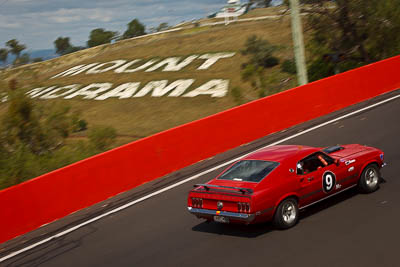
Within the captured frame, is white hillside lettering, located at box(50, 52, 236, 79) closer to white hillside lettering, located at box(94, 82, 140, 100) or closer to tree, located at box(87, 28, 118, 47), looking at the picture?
white hillside lettering, located at box(94, 82, 140, 100)

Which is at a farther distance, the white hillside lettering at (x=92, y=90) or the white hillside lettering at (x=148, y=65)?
the white hillside lettering at (x=148, y=65)

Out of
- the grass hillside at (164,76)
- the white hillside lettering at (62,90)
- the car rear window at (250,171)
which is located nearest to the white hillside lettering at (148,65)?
the grass hillside at (164,76)

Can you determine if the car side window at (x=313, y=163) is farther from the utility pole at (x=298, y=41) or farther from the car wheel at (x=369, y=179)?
the utility pole at (x=298, y=41)

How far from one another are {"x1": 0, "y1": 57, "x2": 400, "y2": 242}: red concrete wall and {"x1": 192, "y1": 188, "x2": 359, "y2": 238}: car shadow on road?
415cm

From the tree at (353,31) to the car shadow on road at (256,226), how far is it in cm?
2214

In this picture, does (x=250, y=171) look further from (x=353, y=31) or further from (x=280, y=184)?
(x=353, y=31)

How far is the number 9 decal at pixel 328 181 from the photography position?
9.88 metres

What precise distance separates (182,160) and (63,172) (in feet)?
12.8

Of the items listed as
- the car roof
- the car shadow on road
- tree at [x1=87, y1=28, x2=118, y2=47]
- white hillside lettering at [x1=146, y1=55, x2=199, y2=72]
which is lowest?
the car shadow on road

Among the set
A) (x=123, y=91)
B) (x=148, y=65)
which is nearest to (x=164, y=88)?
(x=123, y=91)

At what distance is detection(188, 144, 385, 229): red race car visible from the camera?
358 inches

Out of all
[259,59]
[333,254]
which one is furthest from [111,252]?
[259,59]

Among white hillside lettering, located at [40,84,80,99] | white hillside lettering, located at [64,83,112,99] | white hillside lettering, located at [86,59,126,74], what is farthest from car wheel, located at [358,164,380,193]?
white hillside lettering, located at [86,59,126,74]

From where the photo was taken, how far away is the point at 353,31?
3150cm
